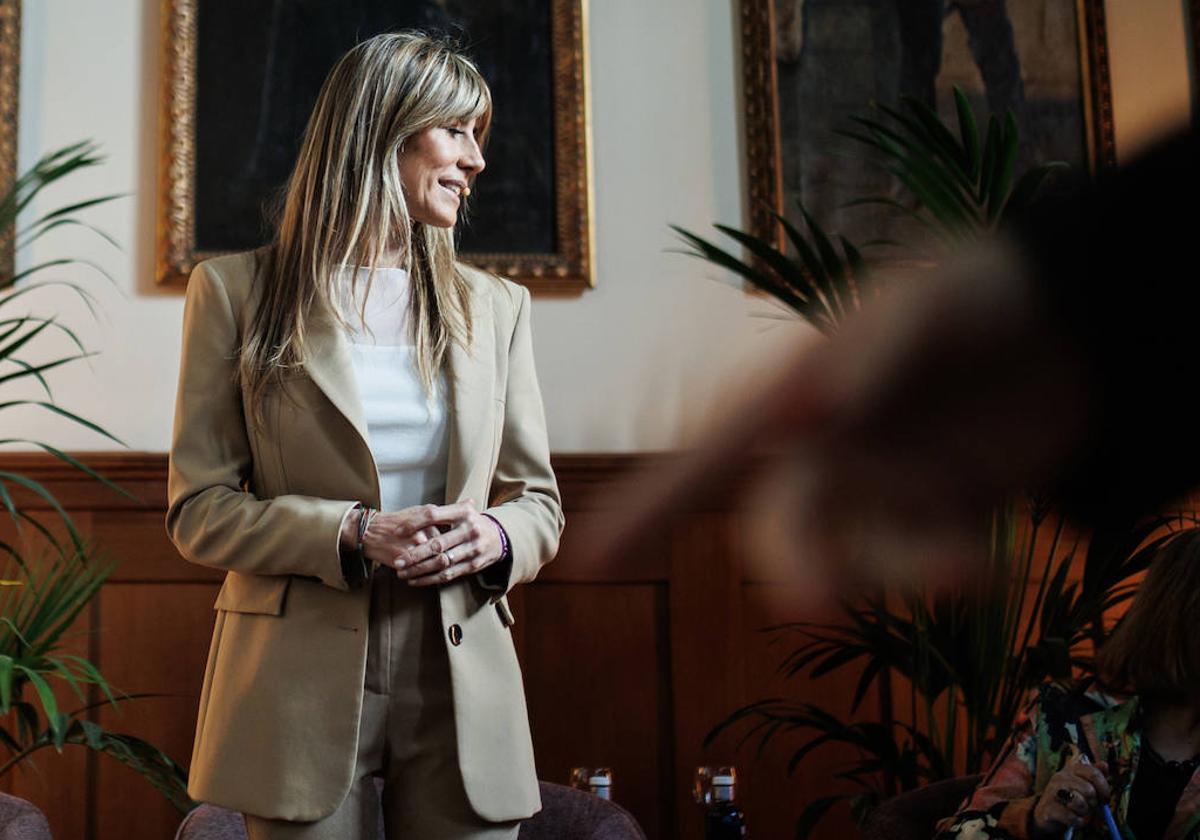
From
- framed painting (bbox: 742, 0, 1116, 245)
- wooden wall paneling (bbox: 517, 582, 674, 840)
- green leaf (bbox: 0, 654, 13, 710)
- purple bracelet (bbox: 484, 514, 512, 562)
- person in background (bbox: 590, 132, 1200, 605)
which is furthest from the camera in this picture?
framed painting (bbox: 742, 0, 1116, 245)

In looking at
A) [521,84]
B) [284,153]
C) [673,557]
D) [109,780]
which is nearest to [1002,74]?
[521,84]

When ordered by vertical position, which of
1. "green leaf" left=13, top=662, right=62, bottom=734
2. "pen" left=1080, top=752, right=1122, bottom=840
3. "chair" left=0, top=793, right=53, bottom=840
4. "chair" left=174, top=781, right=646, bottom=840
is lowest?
"chair" left=174, top=781, right=646, bottom=840

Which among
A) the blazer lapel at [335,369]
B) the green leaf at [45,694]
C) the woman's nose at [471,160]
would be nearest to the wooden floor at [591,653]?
the green leaf at [45,694]

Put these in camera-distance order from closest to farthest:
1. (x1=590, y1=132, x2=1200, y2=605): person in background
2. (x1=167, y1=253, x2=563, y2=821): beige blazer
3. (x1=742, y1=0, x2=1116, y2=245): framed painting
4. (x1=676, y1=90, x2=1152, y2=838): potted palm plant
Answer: (x1=167, y1=253, x2=563, y2=821): beige blazer
(x1=676, y1=90, x2=1152, y2=838): potted palm plant
(x1=590, y1=132, x2=1200, y2=605): person in background
(x1=742, y1=0, x2=1116, y2=245): framed painting

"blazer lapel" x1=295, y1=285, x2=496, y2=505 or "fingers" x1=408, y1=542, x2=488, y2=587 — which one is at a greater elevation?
"blazer lapel" x1=295, y1=285, x2=496, y2=505

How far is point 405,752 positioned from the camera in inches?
53.0

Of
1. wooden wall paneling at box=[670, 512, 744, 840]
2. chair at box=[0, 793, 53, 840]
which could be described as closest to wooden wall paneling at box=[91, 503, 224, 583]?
chair at box=[0, 793, 53, 840]

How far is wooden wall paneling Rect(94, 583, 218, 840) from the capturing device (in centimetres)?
296

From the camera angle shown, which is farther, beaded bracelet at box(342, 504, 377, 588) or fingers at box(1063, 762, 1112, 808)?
fingers at box(1063, 762, 1112, 808)

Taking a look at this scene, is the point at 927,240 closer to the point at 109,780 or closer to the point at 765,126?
the point at 765,126

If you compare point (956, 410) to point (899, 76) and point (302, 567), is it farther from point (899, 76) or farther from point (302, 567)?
point (302, 567)

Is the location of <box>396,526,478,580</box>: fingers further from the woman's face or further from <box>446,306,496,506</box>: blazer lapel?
the woman's face

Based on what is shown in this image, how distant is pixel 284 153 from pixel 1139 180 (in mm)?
2205

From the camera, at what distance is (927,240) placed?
3.23 meters
